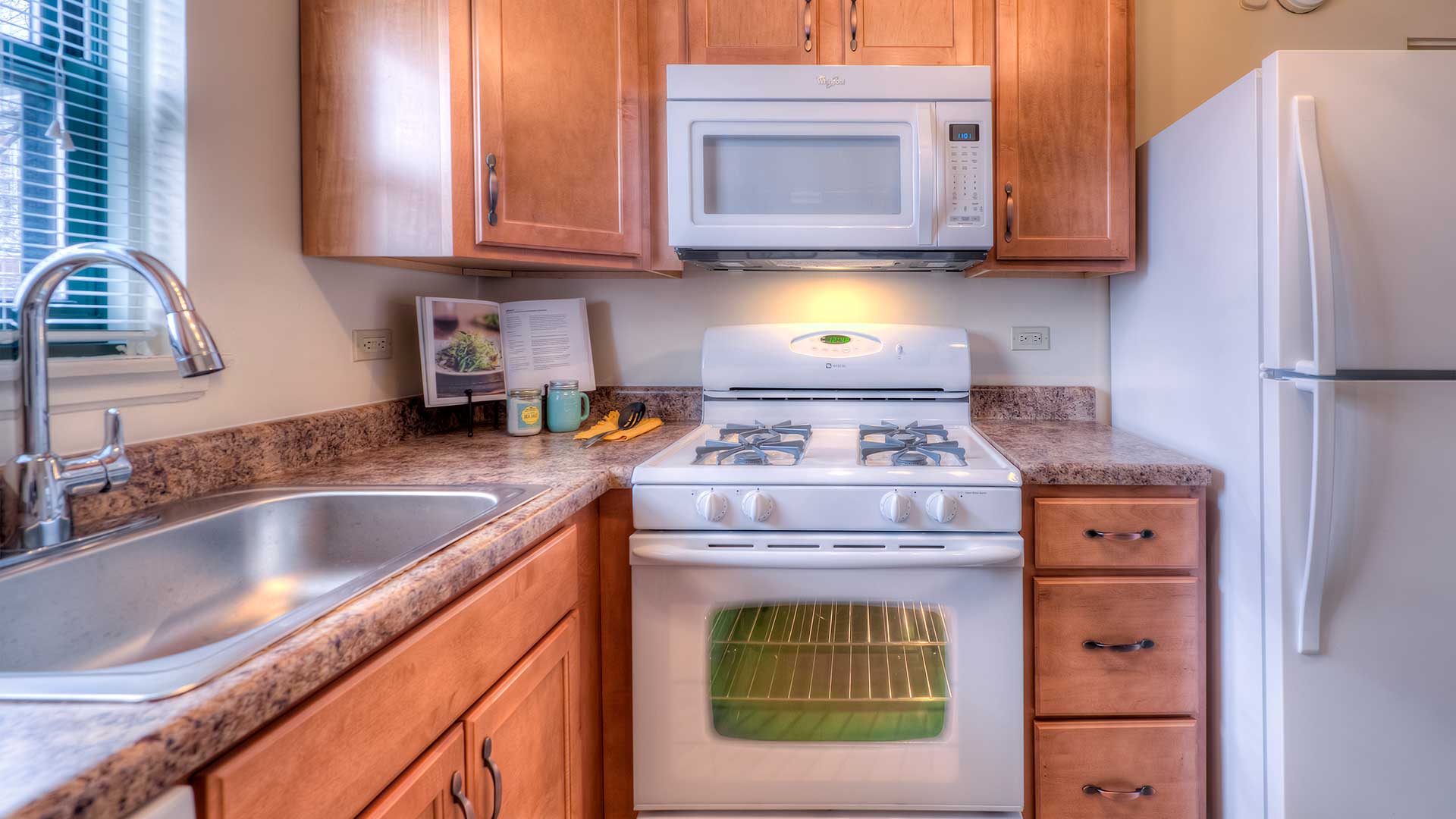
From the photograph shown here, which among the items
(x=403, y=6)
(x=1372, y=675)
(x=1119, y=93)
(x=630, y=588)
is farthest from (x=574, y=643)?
(x=1119, y=93)

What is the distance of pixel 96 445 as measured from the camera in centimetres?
106

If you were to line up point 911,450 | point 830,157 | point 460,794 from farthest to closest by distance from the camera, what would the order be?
point 830,157 < point 911,450 < point 460,794

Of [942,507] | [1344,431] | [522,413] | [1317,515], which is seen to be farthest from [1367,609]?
[522,413]

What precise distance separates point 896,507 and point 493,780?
0.80m

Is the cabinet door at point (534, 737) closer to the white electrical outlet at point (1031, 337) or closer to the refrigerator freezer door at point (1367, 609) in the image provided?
the refrigerator freezer door at point (1367, 609)

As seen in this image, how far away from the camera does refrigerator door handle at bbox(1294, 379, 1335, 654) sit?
3.92 ft

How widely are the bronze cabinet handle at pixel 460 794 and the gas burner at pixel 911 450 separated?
35.6 inches

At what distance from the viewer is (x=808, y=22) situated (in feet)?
5.64

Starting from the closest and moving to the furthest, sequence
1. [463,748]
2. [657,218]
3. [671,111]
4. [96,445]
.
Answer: [463,748]
[96,445]
[671,111]
[657,218]

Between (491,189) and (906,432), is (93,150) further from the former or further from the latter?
(906,432)

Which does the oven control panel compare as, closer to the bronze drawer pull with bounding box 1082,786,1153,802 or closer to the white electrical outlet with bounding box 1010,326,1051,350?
the white electrical outlet with bounding box 1010,326,1051,350

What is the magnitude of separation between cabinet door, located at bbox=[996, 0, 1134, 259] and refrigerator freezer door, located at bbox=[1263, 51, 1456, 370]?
0.50 metres

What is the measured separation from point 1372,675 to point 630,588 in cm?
134

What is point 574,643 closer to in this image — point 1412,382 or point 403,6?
point 403,6
